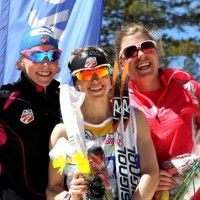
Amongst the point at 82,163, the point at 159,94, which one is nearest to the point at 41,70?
the point at 159,94

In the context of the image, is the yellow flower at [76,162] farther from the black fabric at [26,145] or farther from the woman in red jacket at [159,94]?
the woman in red jacket at [159,94]

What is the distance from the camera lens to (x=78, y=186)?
11.4 feet

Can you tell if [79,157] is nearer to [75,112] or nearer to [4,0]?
[75,112]

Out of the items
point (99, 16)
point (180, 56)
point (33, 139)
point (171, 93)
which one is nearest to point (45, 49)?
point (33, 139)

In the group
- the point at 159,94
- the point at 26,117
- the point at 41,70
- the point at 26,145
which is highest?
the point at 41,70

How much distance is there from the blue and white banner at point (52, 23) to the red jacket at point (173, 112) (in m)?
1.66

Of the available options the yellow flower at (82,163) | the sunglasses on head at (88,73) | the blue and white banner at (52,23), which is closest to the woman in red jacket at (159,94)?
the sunglasses on head at (88,73)

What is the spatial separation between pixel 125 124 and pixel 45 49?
3.16 feet

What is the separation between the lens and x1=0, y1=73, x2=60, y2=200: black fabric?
13.6 feet

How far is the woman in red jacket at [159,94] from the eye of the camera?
409cm

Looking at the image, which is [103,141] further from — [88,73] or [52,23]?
[52,23]

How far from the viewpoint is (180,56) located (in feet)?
49.3

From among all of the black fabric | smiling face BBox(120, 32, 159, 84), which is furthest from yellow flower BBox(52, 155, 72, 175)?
smiling face BBox(120, 32, 159, 84)

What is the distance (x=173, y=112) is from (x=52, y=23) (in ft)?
7.73
